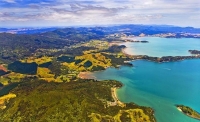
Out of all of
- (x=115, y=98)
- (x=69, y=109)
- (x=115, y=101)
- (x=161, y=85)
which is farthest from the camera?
(x=161, y=85)

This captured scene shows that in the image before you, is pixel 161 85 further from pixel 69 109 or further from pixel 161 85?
pixel 69 109

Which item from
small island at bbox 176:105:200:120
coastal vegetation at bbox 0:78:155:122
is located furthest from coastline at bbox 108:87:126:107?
small island at bbox 176:105:200:120

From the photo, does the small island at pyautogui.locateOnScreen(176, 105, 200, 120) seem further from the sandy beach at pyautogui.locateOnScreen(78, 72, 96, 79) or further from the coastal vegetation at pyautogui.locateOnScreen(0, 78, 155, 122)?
the sandy beach at pyautogui.locateOnScreen(78, 72, 96, 79)

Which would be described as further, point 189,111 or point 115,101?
point 115,101

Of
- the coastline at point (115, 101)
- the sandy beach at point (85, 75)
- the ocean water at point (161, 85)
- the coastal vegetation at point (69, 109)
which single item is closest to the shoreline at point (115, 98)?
the coastline at point (115, 101)

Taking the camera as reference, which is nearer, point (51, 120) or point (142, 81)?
point (51, 120)

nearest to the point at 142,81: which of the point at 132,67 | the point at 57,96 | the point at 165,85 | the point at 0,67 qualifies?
the point at 165,85

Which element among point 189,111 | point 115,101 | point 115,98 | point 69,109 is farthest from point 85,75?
point 189,111

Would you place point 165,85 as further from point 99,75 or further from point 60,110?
point 60,110

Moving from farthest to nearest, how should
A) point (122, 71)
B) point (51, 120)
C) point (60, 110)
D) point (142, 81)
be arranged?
point (122, 71)
point (142, 81)
point (60, 110)
point (51, 120)
